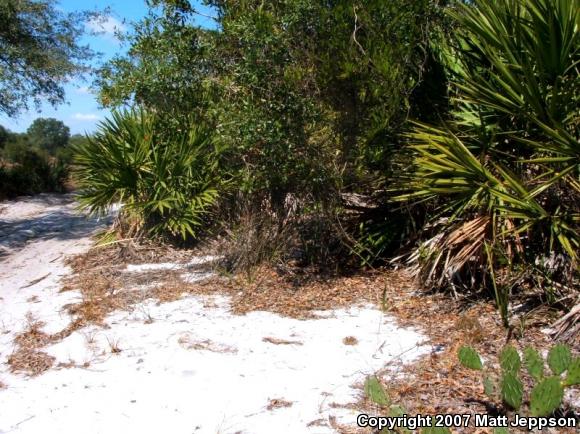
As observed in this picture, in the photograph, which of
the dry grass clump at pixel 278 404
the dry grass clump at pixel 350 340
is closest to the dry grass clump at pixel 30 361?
the dry grass clump at pixel 278 404

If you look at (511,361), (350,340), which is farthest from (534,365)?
(350,340)

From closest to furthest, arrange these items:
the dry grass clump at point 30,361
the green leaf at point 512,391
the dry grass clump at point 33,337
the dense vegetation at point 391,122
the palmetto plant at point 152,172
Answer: the green leaf at point 512,391, the dry grass clump at point 30,361, the dense vegetation at point 391,122, the dry grass clump at point 33,337, the palmetto plant at point 152,172

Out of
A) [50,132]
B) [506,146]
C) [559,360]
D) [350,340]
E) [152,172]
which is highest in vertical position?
[50,132]

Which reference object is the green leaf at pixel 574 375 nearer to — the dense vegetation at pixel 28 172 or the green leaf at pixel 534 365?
the green leaf at pixel 534 365

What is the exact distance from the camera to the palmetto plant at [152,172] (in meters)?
8.77

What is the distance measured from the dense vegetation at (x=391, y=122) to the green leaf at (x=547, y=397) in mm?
1999

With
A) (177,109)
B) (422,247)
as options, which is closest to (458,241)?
(422,247)

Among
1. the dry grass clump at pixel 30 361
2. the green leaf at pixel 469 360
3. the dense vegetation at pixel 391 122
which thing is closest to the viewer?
the green leaf at pixel 469 360

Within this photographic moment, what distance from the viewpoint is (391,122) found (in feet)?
21.5

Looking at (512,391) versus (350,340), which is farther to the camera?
(350,340)

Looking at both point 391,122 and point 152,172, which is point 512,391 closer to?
point 391,122

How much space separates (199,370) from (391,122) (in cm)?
323

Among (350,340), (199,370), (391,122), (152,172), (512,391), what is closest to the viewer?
(512,391)

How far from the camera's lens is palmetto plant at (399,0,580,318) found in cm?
518
